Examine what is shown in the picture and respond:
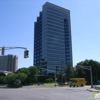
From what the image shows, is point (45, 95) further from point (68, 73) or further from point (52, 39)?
point (52, 39)

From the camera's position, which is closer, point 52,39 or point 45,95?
point 45,95

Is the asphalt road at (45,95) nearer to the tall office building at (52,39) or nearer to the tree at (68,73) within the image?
the tree at (68,73)

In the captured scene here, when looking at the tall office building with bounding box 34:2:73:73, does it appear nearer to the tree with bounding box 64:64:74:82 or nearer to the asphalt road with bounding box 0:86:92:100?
the tree with bounding box 64:64:74:82

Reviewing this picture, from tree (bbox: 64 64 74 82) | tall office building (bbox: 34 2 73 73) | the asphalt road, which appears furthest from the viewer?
tall office building (bbox: 34 2 73 73)

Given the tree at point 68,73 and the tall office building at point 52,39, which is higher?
the tall office building at point 52,39

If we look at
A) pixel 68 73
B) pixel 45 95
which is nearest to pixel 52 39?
pixel 68 73

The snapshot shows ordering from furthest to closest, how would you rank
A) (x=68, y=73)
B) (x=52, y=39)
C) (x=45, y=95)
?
(x=52, y=39)
(x=68, y=73)
(x=45, y=95)

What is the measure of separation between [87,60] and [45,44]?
93877 millimetres

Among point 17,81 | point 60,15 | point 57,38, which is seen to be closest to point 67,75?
point 17,81

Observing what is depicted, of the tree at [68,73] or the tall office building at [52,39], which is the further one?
the tall office building at [52,39]

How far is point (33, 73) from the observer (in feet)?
299

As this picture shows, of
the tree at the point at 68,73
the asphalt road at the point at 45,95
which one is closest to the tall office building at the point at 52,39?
the tree at the point at 68,73

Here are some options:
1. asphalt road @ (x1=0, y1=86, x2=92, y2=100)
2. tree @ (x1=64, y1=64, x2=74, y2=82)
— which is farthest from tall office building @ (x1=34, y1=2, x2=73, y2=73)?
asphalt road @ (x1=0, y1=86, x2=92, y2=100)

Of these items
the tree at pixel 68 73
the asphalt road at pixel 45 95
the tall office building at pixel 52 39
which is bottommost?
the asphalt road at pixel 45 95
